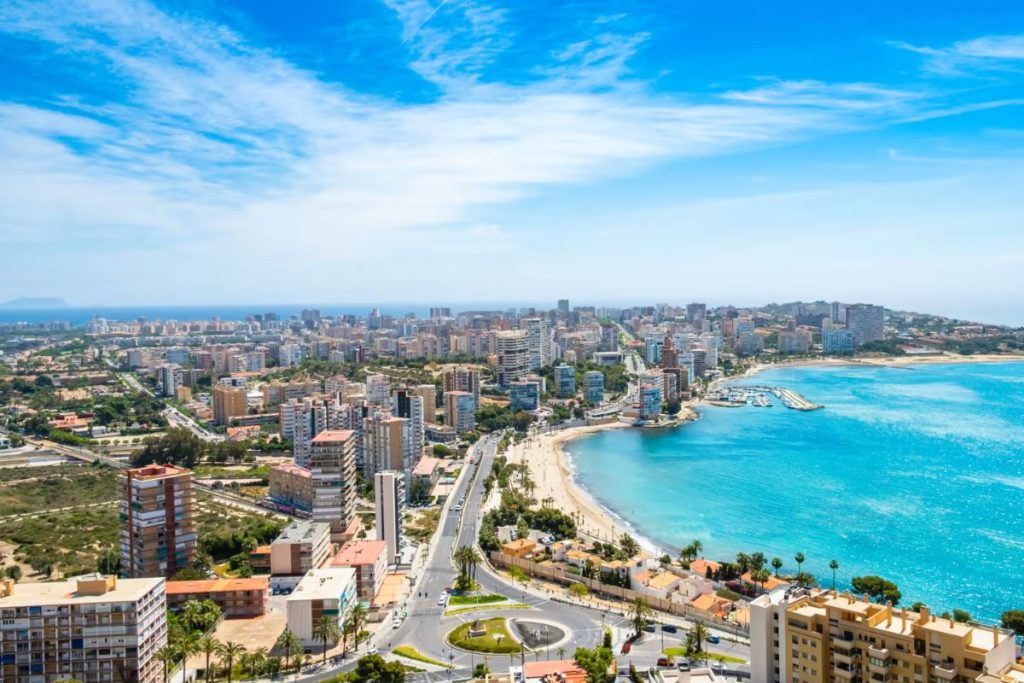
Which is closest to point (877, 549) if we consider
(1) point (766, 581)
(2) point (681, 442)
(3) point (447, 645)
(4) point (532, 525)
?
(1) point (766, 581)

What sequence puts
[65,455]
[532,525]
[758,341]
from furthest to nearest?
[758,341] → [65,455] → [532,525]

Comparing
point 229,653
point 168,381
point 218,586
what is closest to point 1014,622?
point 229,653

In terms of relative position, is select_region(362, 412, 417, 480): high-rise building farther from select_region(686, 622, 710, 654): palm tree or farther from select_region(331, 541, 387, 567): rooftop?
select_region(686, 622, 710, 654): palm tree

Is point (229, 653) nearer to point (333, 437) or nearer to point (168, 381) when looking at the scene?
point (333, 437)

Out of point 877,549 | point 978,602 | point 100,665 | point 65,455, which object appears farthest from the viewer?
point 65,455

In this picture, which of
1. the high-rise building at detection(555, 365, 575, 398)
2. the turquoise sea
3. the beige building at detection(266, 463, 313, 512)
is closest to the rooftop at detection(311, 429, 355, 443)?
the beige building at detection(266, 463, 313, 512)

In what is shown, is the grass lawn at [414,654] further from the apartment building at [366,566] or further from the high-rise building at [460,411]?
the high-rise building at [460,411]

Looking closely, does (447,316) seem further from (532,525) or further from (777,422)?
(532,525)
